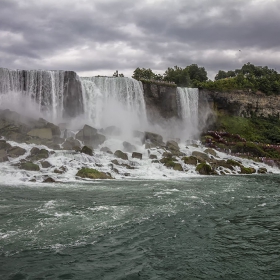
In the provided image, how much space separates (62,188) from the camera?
16.0 m

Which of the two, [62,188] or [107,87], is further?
[107,87]

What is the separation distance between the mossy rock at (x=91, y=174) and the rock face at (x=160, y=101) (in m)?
25.3

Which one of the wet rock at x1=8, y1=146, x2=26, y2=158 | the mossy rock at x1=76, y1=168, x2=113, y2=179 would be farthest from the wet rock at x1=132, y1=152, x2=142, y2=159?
the wet rock at x1=8, y1=146, x2=26, y2=158

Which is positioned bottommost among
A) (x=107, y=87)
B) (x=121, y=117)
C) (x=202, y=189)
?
(x=202, y=189)

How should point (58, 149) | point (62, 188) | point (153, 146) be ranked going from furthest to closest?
point (153, 146) < point (58, 149) < point (62, 188)

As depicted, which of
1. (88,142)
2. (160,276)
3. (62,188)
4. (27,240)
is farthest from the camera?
(88,142)

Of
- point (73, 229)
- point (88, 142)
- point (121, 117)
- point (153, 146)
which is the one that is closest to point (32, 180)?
point (73, 229)

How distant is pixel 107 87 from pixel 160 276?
114ft

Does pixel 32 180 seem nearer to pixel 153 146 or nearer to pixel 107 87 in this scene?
pixel 153 146

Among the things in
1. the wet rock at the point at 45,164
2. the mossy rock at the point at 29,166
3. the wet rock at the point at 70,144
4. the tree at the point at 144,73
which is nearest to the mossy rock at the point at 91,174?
the wet rock at the point at 45,164

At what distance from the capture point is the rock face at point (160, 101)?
148 feet

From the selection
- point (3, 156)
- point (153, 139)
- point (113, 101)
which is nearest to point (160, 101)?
point (113, 101)

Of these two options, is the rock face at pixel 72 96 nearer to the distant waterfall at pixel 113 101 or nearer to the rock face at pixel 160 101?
the distant waterfall at pixel 113 101

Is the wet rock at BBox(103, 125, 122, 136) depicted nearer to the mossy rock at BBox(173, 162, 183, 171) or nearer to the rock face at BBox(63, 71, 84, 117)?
the rock face at BBox(63, 71, 84, 117)
